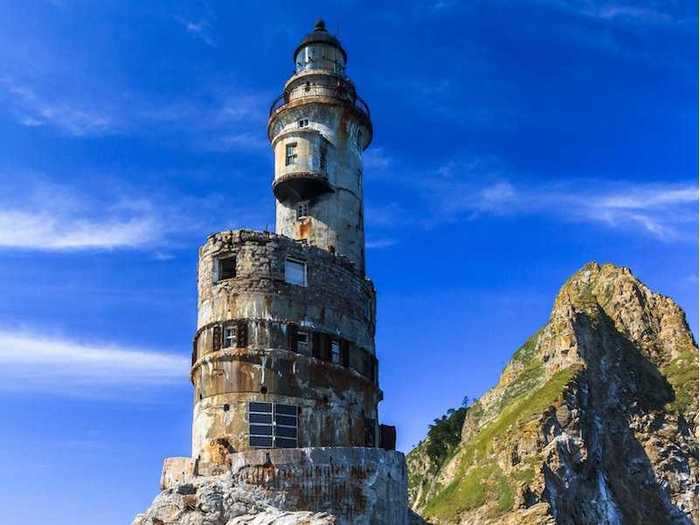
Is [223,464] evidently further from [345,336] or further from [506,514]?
[506,514]

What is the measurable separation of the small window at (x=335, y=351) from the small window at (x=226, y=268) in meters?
5.76

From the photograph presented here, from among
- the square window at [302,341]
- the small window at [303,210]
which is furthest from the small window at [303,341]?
the small window at [303,210]

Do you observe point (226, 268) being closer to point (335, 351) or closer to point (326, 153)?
point (335, 351)

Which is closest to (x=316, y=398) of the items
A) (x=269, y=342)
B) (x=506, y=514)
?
(x=269, y=342)

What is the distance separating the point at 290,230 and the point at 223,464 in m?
15.5

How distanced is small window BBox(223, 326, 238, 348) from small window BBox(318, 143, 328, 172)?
1175cm


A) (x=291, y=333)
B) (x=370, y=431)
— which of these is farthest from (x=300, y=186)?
(x=370, y=431)

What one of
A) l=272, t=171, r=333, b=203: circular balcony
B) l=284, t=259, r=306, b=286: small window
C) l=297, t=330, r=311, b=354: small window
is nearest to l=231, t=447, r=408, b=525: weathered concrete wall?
l=297, t=330, r=311, b=354: small window

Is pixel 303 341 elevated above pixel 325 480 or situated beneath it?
elevated above

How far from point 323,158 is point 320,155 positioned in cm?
25

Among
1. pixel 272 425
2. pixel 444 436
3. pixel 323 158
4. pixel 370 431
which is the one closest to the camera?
pixel 272 425

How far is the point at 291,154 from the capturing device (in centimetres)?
4919

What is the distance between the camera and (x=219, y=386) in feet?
131

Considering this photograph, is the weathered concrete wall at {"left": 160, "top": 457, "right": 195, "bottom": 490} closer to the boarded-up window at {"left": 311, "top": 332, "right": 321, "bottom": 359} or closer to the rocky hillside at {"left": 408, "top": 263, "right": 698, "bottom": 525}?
the boarded-up window at {"left": 311, "top": 332, "right": 321, "bottom": 359}
